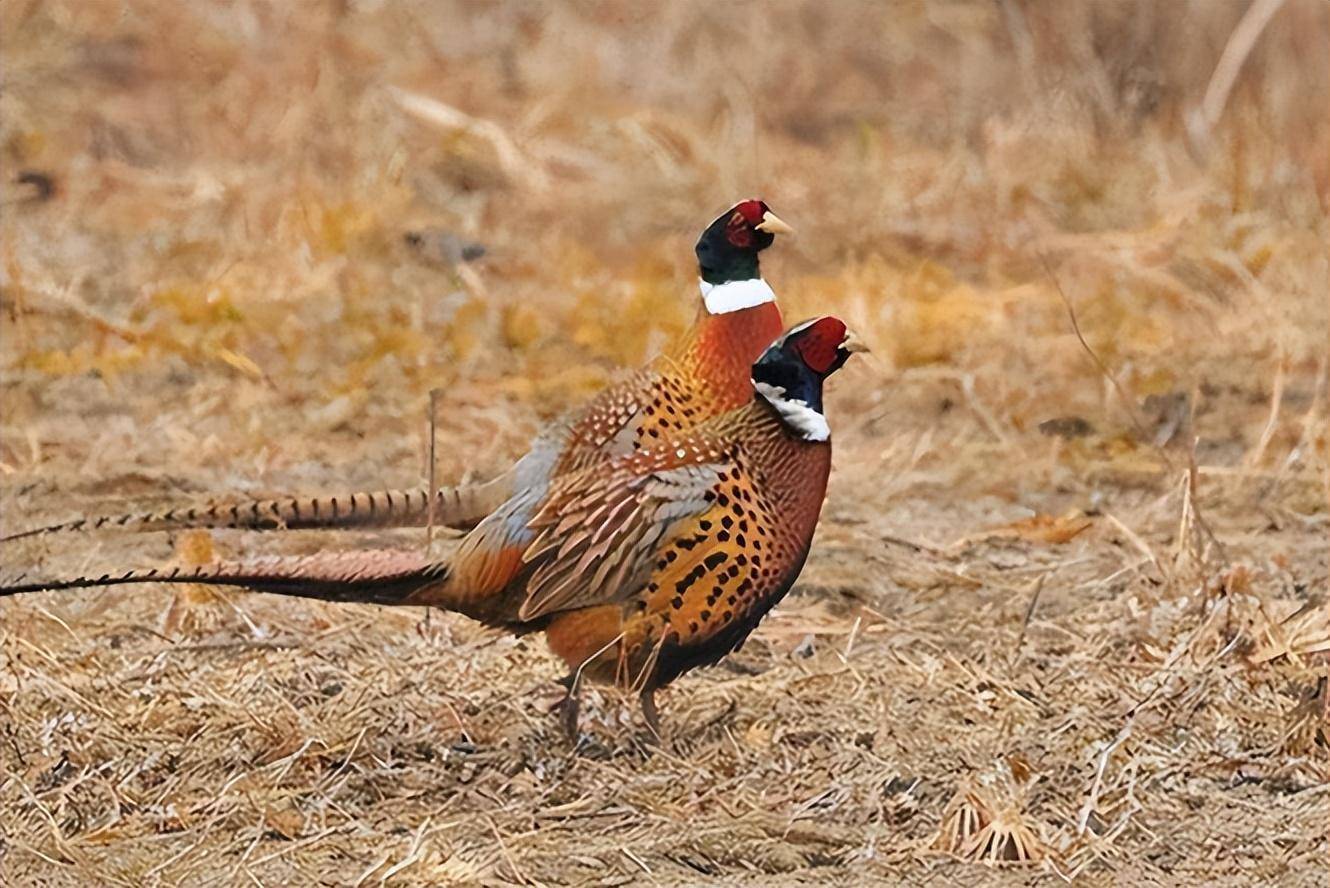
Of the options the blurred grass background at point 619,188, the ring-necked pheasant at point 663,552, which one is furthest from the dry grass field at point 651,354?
the ring-necked pheasant at point 663,552

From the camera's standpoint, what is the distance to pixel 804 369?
12.0 feet

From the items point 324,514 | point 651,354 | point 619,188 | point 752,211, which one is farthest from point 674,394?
point 619,188

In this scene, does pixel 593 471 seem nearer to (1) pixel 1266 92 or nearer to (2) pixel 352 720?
(2) pixel 352 720

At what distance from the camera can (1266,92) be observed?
28.1ft

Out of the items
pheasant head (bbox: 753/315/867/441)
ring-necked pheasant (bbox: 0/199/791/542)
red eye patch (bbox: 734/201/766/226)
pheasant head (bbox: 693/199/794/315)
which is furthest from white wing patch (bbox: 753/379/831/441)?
red eye patch (bbox: 734/201/766/226)

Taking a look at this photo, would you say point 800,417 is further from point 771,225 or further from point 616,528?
point 771,225

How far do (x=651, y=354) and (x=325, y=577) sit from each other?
10.6ft

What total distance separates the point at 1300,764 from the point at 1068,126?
5.25 meters

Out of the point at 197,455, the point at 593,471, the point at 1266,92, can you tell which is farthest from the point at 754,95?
the point at 593,471

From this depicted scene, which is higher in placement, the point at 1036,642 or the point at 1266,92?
the point at 1266,92

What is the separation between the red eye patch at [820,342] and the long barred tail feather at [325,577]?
727mm

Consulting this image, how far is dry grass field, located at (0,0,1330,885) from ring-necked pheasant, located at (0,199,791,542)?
1.44 ft

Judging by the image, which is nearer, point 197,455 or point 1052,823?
point 1052,823

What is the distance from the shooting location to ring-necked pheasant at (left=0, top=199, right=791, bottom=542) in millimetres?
3924
